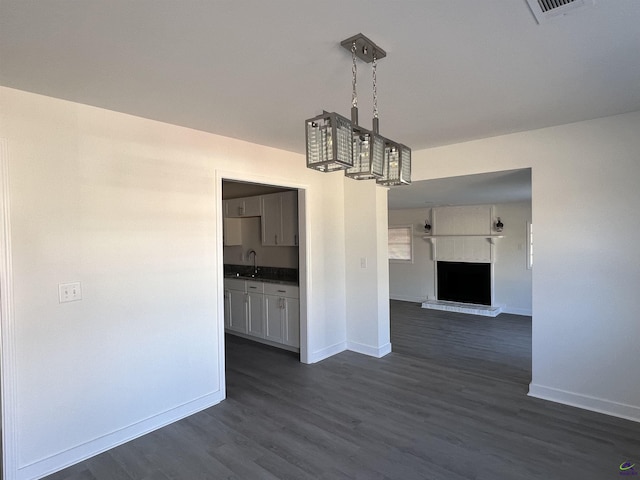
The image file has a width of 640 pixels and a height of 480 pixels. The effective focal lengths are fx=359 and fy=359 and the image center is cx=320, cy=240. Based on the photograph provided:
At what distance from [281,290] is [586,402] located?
10.9ft

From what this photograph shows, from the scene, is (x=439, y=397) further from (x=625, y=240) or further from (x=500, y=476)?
(x=625, y=240)

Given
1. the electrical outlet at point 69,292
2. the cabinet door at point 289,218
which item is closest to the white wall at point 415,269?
the cabinet door at point 289,218

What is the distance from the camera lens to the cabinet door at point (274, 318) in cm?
476

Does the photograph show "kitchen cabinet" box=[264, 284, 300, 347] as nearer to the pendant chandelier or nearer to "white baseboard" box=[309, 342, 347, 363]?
"white baseboard" box=[309, 342, 347, 363]

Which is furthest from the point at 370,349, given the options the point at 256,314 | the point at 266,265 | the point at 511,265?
the point at 511,265

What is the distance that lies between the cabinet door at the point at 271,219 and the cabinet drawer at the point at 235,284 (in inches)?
27.2

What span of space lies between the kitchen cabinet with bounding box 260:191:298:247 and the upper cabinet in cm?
17

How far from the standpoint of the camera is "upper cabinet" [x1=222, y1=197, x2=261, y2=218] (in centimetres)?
545

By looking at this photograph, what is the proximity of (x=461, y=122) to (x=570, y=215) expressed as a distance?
1.26 meters

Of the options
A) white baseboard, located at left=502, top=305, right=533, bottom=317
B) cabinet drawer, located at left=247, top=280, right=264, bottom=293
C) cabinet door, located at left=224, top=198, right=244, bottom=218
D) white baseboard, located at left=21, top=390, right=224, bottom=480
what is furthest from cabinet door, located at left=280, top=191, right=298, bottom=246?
white baseboard, located at left=502, top=305, right=533, bottom=317

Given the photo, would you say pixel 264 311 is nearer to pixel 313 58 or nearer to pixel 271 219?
pixel 271 219

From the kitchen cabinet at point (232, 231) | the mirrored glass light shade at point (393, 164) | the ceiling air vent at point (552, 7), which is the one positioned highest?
the ceiling air vent at point (552, 7)

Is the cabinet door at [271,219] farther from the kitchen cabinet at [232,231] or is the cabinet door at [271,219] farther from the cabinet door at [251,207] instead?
the kitchen cabinet at [232,231]

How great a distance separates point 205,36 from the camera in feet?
5.55
